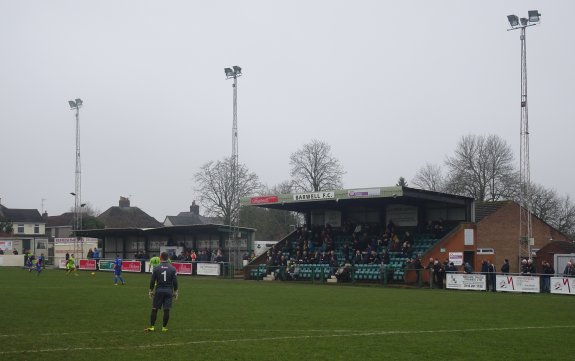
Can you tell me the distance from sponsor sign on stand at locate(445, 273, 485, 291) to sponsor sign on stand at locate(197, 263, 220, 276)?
61.7ft

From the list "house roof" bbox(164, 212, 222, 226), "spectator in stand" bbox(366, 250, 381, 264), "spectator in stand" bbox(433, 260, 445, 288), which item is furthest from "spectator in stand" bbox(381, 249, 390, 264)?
"house roof" bbox(164, 212, 222, 226)

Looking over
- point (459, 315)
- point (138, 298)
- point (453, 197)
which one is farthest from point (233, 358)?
point (453, 197)

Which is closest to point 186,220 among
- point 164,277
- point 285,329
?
point 285,329

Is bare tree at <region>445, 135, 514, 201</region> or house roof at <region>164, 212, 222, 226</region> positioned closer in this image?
bare tree at <region>445, 135, 514, 201</region>

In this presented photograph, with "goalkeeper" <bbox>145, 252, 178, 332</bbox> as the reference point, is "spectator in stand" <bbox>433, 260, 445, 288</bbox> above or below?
below

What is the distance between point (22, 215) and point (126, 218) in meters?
17.1

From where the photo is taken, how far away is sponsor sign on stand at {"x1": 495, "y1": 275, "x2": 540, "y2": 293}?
32.2m

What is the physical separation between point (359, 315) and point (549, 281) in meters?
16.4

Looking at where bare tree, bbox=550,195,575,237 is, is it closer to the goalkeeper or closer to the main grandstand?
the main grandstand

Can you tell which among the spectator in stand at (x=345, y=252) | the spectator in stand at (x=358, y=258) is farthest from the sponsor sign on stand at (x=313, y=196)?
the spectator in stand at (x=358, y=258)

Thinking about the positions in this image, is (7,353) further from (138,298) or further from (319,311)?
(138,298)

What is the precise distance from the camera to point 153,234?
59969 mm

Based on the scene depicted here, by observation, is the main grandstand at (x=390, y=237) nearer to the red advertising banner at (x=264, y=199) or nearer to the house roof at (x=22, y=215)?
the red advertising banner at (x=264, y=199)

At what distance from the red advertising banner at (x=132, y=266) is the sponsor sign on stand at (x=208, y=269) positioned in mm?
6627
